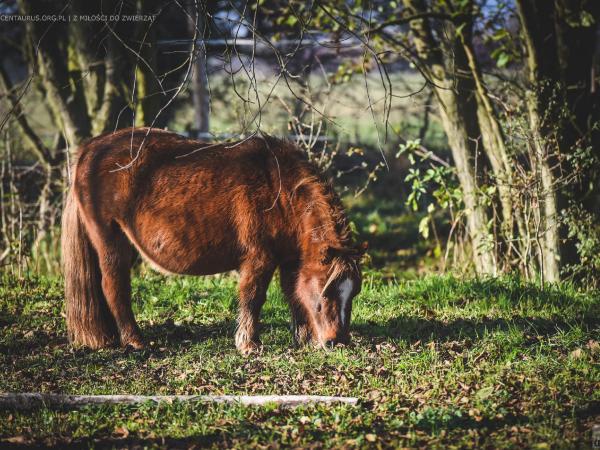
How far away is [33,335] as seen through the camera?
19.8 ft

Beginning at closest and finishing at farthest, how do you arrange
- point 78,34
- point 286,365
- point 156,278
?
point 286,365 → point 156,278 → point 78,34

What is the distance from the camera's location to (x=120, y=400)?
445cm

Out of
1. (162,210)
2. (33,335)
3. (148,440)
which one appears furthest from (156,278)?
(148,440)

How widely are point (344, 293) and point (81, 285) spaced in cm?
223

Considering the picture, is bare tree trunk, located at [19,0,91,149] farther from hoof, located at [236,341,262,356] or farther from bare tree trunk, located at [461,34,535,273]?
bare tree trunk, located at [461,34,535,273]

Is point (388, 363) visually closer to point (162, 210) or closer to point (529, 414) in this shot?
point (529, 414)

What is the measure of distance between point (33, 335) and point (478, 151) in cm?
540

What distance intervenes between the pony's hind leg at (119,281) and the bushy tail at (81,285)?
12 cm

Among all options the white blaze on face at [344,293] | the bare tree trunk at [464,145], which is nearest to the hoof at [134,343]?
the white blaze on face at [344,293]

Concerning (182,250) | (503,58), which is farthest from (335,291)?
(503,58)

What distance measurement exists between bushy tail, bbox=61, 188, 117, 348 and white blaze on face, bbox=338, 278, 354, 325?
2.03 meters

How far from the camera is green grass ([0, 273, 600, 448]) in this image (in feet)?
13.4

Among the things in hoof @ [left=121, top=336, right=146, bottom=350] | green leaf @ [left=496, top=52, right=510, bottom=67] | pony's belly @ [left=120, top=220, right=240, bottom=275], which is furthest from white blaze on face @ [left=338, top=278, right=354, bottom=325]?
green leaf @ [left=496, top=52, right=510, bottom=67]

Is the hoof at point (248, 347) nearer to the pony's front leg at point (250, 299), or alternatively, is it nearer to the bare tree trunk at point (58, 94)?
the pony's front leg at point (250, 299)
